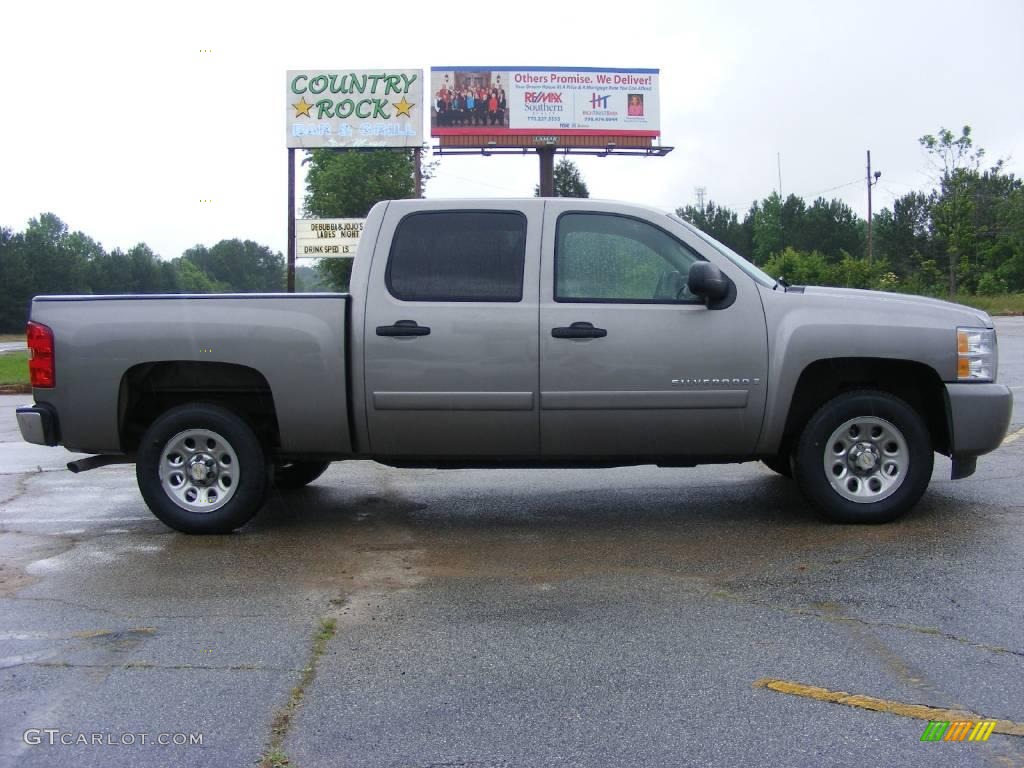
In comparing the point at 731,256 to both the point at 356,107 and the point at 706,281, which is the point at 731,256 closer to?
the point at 706,281

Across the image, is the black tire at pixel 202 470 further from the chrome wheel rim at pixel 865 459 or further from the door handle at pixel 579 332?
the chrome wheel rim at pixel 865 459

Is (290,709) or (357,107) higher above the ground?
(357,107)

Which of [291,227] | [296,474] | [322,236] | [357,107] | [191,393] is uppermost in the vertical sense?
[357,107]

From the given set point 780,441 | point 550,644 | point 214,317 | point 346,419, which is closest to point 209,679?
point 550,644

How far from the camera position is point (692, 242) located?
595cm

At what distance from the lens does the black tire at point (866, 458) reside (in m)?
5.86

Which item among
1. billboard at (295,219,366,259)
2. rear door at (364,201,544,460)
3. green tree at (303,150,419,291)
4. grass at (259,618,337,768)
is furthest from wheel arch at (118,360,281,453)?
green tree at (303,150,419,291)

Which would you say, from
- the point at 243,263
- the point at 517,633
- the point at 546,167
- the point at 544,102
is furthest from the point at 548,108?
the point at 517,633

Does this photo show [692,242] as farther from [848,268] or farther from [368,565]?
[848,268]

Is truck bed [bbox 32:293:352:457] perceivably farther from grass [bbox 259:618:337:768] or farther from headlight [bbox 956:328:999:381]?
headlight [bbox 956:328:999:381]

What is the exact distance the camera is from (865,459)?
233 inches

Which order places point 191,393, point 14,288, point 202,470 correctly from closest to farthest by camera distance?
point 202,470 < point 191,393 < point 14,288

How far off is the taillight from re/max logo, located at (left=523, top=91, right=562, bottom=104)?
1300 inches
